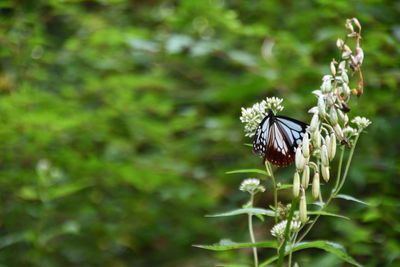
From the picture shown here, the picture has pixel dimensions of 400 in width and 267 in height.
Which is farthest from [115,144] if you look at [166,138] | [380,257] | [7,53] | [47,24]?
[47,24]

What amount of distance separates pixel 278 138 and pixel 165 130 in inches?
104

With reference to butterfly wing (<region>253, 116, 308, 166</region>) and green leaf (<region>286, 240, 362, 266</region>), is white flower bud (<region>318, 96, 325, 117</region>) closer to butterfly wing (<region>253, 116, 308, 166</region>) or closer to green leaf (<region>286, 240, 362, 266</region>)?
butterfly wing (<region>253, 116, 308, 166</region>)

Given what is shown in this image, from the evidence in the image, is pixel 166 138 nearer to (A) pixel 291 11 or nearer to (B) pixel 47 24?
(A) pixel 291 11

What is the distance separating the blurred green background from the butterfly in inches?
65.5

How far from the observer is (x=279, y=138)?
1.39 metres

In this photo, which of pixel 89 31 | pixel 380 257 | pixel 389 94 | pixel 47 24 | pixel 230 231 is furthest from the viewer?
pixel 47 24

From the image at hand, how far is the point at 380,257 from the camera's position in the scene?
2.88 meters

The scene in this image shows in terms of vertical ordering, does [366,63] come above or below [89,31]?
below

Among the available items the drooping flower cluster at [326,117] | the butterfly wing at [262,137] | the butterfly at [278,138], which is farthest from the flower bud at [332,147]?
the butterfly wing at [262,137]

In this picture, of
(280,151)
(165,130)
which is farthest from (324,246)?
(165,130)

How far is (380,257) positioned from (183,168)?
1.76 m

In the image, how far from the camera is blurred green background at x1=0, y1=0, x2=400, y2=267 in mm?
3293

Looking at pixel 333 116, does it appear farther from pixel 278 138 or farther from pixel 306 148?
pixel 278 138

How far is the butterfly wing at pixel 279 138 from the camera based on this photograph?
4.48 ft
